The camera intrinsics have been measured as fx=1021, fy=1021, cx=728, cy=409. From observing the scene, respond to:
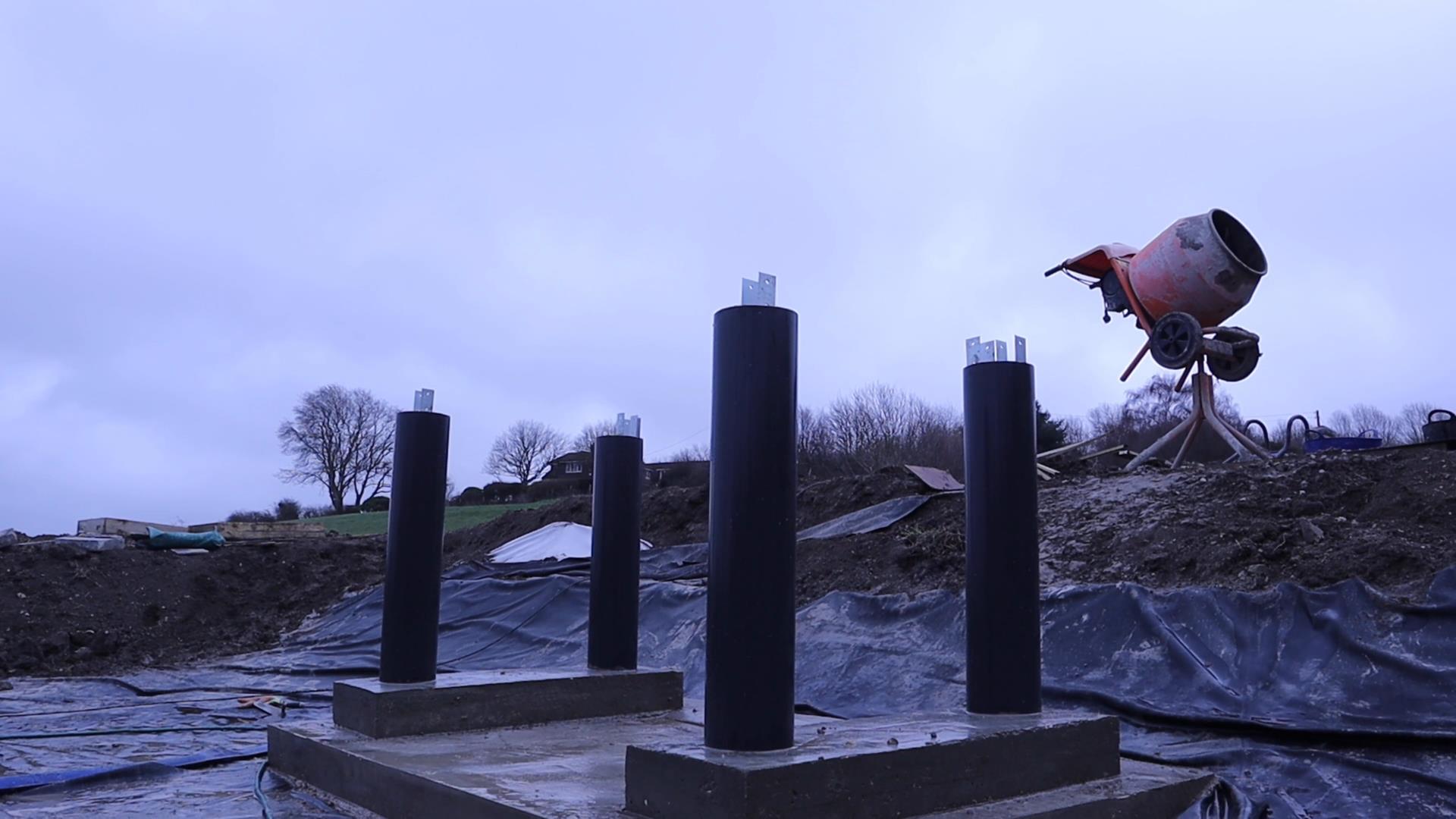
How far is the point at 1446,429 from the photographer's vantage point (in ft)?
33.9

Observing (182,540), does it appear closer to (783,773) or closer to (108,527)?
(108,527)

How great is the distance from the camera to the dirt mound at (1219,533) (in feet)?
24.7

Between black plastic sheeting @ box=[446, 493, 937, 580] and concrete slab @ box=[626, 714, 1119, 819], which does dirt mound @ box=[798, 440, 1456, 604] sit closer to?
black plastic sheeting @ box=[446, 493, 937, 580]

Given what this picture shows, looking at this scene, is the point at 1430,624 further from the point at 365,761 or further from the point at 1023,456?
the point at 365,761

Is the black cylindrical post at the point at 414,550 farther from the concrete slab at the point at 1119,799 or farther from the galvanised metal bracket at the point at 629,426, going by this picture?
the concrete slab at the point at 1119,799

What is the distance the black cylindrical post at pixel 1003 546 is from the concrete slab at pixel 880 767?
0.17 m

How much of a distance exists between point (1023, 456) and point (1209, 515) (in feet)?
18.5

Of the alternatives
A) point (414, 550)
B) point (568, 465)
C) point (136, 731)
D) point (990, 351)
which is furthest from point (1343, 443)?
point (568, 465)

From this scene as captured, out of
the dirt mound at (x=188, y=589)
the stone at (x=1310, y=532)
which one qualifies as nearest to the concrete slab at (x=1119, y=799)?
the stone at (x=1310, y=532)

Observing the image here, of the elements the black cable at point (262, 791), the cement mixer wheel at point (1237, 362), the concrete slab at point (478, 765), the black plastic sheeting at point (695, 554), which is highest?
the cement mixer wheel at point (1237, 362)

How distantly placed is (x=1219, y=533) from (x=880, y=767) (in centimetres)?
632

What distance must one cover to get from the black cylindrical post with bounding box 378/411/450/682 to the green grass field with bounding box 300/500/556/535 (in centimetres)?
2222

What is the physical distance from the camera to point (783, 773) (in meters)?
3.23

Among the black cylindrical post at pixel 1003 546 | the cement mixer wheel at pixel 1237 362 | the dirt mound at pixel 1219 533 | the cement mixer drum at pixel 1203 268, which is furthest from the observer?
the cement mixer wheel at pixel 1237 362
